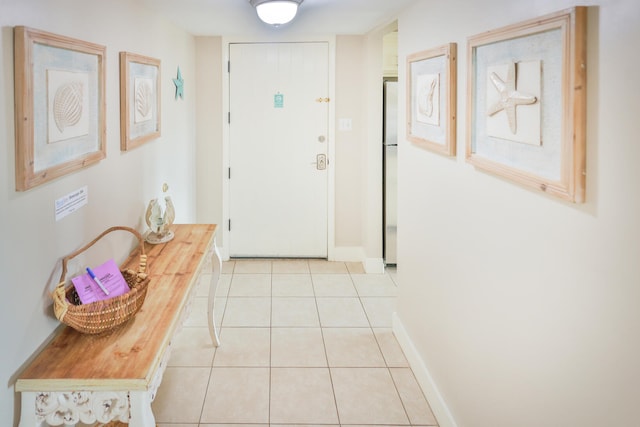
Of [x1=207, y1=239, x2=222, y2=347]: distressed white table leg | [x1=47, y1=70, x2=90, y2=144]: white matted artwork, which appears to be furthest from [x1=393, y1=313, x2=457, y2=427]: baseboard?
[x1=47, y1=70, x2=90, y2=144]: white matted artwork

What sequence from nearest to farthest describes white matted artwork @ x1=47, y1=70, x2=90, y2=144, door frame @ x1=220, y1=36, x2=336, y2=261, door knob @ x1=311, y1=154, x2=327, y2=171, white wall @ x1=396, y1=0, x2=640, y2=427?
white wall @ x1=396, y1=0, x2=640, y2=427
white matted artwork @ x1=47, y1=70, x2=90, y2=144
door frame @ x1=220, y1=36, x2=336, y2=261
door knob @ x1=311, y1=154, x2=327, y2=171

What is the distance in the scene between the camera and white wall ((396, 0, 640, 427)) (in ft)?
3.77

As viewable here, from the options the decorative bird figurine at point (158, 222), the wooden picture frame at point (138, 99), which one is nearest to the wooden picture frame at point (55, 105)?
the wooden picture frame at point (138, 99)

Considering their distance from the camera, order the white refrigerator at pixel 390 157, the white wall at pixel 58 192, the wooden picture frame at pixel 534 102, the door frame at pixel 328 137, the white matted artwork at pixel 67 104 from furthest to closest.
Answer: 1. the door frame at pixel 328 137
2. the white refrigerator at pixel 390 157
3. the white matted artwork at pixel 67 104
4. the white wall at pixel 58 192
5. the wooden picture frame at pixel 534 102

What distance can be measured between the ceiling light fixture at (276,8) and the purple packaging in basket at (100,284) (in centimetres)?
176

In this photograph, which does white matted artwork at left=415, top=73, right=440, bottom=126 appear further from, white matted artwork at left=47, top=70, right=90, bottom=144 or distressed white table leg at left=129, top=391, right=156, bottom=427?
distressed white table leg at left=129, top=391, right=156, bottom=427

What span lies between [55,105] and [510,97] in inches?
58.7

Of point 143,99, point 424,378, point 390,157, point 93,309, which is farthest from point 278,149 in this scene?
point 93,309

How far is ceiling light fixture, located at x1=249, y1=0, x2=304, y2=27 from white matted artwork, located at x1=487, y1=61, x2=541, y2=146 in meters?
1.53

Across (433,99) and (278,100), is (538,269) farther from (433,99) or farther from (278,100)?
(278,100)

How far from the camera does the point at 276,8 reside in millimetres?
3029

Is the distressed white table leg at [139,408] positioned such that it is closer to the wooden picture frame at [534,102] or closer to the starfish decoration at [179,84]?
the wooden picture frame at [534,102]

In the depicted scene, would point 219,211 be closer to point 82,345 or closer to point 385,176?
point 385,176

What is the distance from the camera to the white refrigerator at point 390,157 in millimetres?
4719
